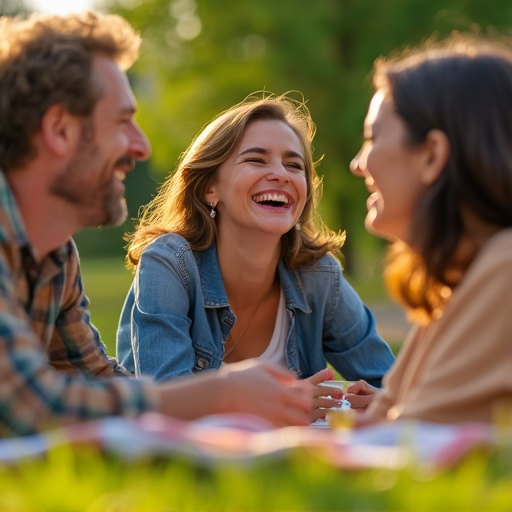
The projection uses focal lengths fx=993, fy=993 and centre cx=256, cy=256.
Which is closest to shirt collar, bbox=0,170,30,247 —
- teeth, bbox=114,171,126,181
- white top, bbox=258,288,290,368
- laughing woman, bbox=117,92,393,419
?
teeth, bbox=114,171,126,181

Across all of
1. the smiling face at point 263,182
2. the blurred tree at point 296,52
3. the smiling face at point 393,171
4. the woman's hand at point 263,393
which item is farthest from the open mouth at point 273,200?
the blurred tree at point 296,52

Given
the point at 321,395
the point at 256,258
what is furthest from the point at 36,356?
the point at 256,258

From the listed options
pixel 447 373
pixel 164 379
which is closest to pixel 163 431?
pixel 447 373

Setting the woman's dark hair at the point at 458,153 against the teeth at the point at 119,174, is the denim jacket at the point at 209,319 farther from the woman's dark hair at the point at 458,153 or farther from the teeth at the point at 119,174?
the woman's dark hair at the point at 458,153

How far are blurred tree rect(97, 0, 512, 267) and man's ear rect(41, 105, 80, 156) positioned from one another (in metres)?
18.2

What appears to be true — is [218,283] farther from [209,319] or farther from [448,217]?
[448,217]

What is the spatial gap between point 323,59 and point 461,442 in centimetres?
2043

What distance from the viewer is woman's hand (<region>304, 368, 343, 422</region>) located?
14.1 ft

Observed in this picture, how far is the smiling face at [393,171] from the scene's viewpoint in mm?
2998

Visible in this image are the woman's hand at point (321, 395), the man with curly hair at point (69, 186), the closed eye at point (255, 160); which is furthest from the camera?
the closed eye at point (255, 160)

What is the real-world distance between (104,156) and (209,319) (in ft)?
6.44

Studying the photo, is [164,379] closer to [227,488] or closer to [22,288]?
[22,288]

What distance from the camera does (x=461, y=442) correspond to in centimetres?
204

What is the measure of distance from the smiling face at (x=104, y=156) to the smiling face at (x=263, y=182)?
1867mm
